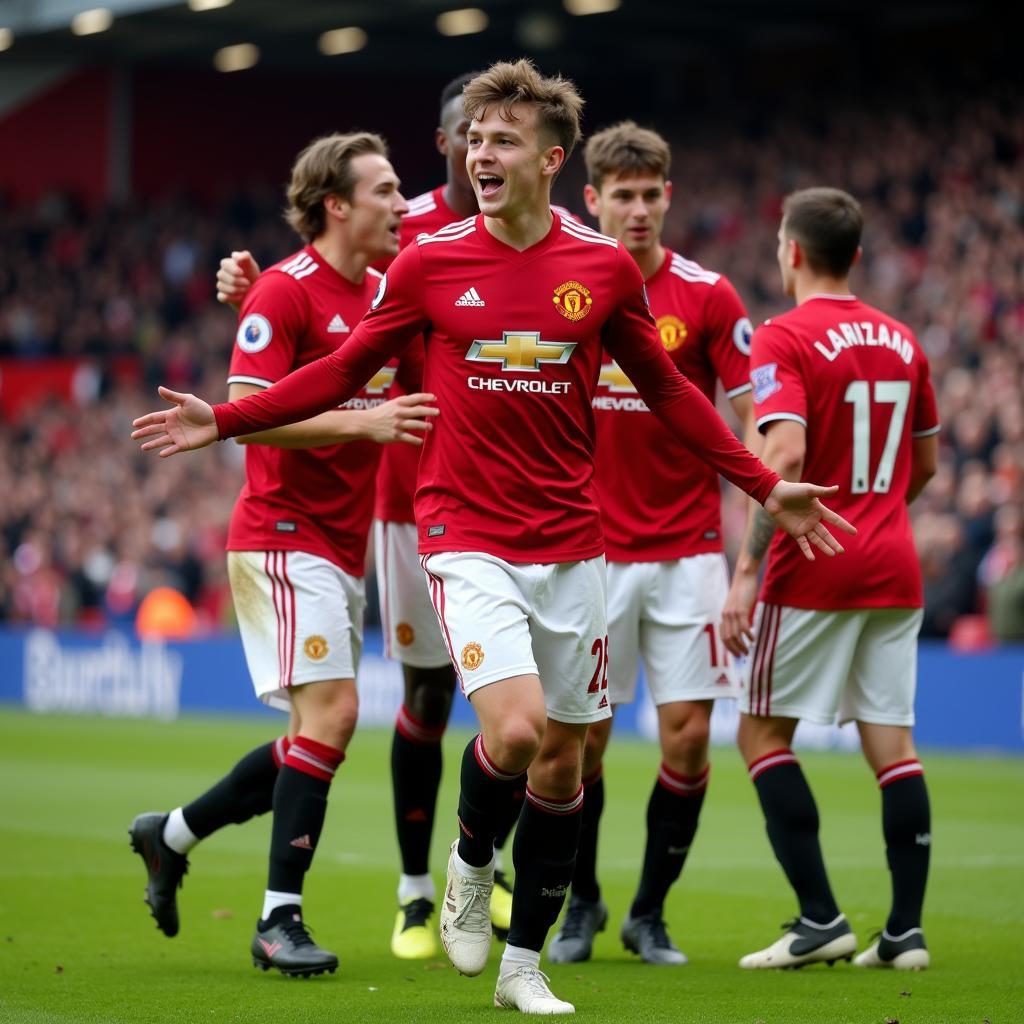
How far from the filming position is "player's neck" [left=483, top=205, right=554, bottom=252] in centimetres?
563

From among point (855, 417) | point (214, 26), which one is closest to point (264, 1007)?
point (855, 417)

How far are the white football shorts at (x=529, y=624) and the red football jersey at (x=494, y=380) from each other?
6 cm

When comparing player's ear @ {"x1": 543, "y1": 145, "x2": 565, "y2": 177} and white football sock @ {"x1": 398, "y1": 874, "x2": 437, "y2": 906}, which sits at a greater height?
player's ear @ {"x1": 543, "y1": 145, "x2": 565, "y2": 177}

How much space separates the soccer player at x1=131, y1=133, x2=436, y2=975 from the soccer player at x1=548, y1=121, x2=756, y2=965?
2.78 ft

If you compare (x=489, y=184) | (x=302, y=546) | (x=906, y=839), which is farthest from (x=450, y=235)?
(x=906, y=839)

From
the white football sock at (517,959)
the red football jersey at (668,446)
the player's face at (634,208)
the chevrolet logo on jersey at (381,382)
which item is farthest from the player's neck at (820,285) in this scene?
the white football sock at (517,959)

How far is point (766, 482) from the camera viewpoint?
18.9ft

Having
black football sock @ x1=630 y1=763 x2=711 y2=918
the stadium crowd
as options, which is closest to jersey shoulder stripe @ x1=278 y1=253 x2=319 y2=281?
black football sock @ x1=630 y1=763 x2=711 y2=918

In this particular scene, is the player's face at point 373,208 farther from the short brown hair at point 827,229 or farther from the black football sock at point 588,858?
the black football sock at point 588,858

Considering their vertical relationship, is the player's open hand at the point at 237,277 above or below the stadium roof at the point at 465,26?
below

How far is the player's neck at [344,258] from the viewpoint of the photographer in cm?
685

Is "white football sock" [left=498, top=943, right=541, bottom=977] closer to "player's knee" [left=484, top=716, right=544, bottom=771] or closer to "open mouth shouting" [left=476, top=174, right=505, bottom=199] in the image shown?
"player's knee" [left=484, top=716, right=544, bottom=771]

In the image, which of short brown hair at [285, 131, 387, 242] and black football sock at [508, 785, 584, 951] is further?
short brown hair at [285, 131, 387, 242]

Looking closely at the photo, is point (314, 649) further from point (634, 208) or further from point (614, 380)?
point (634, 208)
